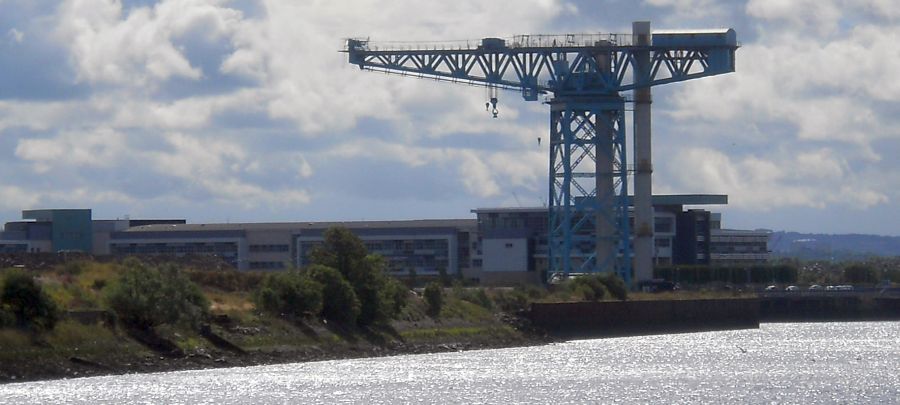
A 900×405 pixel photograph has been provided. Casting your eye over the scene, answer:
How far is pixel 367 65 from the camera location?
367 ft

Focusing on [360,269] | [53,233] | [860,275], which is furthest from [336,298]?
[860,275]

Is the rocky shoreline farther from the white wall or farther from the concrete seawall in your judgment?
the white wall

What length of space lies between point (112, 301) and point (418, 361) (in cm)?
1606

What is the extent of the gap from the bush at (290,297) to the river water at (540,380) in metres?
4.40

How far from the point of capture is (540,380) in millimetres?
75125

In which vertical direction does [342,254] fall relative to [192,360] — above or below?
above

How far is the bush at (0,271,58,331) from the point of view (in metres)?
72.5

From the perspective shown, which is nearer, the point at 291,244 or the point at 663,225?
the point at 663,225

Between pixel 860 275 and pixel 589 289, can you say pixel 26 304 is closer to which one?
pixel 589 289

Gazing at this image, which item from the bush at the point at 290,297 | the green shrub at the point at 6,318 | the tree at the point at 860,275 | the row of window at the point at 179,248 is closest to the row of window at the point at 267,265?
the row of window at the point at 179,248

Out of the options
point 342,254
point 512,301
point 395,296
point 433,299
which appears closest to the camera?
point 342,254

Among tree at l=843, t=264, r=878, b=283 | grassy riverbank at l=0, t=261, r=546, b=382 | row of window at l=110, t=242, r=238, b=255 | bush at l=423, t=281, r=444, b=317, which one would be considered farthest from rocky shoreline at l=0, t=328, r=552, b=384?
tree at l=843, t=264, r=878, b=283

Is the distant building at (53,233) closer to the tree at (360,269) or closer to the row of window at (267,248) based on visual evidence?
the row of window at (267,248)

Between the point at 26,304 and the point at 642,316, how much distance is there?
180 ft
